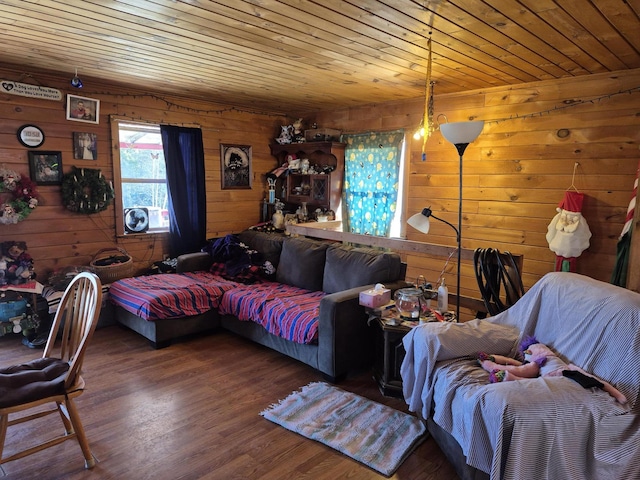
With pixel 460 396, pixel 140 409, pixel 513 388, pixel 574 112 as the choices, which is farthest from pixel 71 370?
pixel 574 112

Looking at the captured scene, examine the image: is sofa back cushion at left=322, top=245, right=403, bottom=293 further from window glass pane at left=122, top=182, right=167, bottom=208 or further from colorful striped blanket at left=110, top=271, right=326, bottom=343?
window glass pane at left=122, top=182, right=167, bottom=208

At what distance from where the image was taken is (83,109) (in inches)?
153

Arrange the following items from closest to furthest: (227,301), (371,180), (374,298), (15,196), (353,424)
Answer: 1. (353,424)
2. (374,298)
3. (15,196)
4. (227,301)
5. (371,180)

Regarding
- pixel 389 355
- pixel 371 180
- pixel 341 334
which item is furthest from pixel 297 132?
pixel 389 355

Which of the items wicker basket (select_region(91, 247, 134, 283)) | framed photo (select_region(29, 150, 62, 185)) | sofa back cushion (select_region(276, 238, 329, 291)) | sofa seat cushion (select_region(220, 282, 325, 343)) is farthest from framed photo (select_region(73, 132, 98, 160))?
sofa back cushion (select_region(276, 238, 329, 291))

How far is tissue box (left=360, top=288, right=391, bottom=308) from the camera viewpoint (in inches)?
111

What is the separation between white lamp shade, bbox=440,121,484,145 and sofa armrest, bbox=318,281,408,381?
1234mm

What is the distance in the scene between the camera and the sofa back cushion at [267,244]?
426 centimetres

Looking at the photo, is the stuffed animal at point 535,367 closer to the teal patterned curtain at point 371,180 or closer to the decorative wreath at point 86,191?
the teal patterned curtain at point 371,180

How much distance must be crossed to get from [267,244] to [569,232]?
273cm

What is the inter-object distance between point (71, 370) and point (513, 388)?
1.95 meters

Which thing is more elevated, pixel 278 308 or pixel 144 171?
pixel 144 171

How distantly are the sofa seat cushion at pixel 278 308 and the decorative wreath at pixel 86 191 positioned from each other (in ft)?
5.12

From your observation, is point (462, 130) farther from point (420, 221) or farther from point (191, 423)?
point (191, 423)
